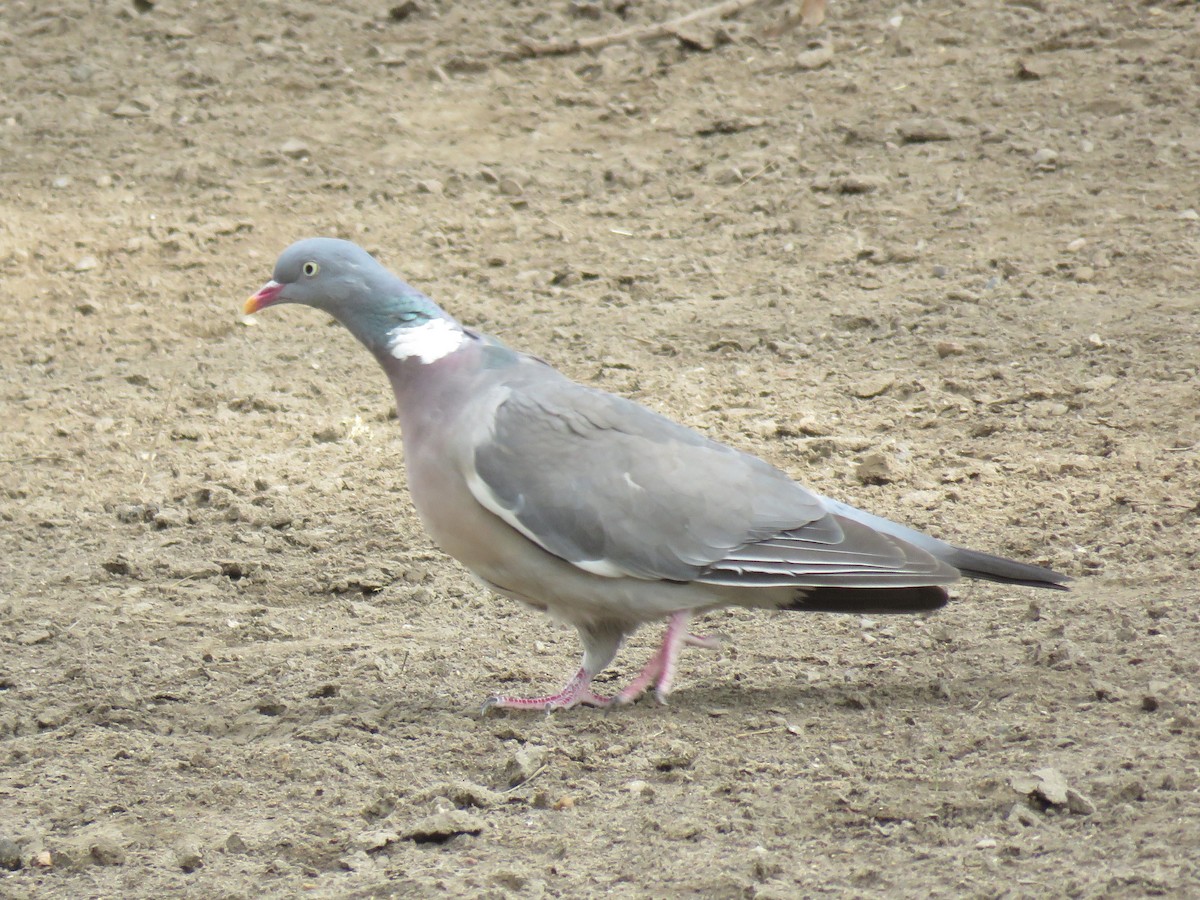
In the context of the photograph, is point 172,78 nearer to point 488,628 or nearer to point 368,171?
point 368,171

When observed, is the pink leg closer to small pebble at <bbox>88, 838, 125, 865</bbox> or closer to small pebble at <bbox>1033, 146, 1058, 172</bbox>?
small pebble at <bbox>88, 838, 125, 865</bbox>

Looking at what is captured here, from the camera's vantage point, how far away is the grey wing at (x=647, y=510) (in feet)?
11.5

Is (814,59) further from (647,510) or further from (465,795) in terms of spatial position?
(465,795)

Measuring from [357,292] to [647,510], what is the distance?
87cm

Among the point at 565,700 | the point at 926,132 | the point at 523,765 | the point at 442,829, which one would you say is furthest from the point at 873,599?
the point at 926,132

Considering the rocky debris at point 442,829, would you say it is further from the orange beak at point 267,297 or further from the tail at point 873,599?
the orange beak at point 267,297

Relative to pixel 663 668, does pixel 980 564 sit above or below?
above

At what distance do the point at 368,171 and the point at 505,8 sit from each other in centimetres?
203

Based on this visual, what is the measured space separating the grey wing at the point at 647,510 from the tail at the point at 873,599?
0.11 metres

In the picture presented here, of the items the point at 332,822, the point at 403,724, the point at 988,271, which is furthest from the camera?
the point at 988,271

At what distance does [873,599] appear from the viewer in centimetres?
365

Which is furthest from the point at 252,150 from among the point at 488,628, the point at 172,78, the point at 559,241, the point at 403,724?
the point at 403,724

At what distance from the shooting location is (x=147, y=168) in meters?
7.34

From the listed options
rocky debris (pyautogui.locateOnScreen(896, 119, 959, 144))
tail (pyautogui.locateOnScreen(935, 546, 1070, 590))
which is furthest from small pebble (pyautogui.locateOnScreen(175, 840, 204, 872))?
rocky debris (pyautogui.locateOnScreen(896, 119, 959, 144))
